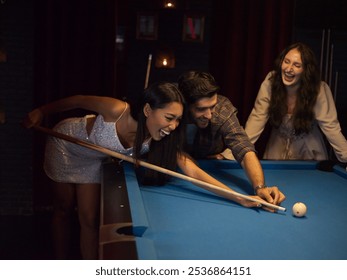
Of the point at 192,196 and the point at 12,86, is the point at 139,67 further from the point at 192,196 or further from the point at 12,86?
the point at 192,196

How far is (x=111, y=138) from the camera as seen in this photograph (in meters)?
2.42

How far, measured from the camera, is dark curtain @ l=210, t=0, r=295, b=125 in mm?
3906

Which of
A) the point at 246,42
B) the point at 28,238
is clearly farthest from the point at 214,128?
the point at 28,238

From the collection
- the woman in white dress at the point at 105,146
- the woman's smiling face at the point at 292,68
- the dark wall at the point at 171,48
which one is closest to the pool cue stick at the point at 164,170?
the woman in white dress at the point at 105,146

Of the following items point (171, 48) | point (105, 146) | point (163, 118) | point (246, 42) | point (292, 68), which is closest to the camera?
point (163, 118)

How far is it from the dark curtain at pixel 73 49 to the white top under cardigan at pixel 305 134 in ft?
3.97

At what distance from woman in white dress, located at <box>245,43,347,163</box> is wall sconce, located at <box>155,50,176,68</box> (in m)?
1.11

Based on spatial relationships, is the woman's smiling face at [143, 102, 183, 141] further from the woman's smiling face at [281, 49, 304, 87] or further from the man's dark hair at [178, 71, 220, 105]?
the woman's smiling face at [281, 49, 304, 87]

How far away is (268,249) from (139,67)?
3.78 meters

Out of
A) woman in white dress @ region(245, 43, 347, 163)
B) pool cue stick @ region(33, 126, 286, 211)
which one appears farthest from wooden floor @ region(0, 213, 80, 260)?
woman in white dress @ region(245, 43, 347, 163)

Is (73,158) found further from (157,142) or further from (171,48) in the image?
(171,48)

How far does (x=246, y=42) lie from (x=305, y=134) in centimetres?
107

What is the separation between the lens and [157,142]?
7.61ft

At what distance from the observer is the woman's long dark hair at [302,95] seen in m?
3.03
